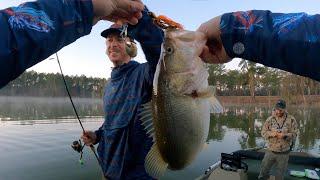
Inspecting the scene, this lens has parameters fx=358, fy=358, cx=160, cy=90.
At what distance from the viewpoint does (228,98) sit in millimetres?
95500

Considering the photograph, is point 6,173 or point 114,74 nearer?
point 114,74

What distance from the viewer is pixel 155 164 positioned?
2002mm

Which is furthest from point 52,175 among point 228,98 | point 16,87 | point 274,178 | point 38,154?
point 16,87

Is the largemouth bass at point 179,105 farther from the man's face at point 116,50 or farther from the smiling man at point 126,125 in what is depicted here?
the man's face at point 116,50

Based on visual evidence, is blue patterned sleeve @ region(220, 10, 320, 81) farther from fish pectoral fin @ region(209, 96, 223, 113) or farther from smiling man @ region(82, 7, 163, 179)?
smiling man @ region(82, 7, 163, 179)

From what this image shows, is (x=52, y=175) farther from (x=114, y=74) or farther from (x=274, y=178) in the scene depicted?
(x=114, y=74)

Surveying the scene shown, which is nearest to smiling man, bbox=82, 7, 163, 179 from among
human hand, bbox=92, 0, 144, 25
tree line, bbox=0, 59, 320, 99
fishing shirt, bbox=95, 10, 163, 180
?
fishing shirt, bbox=95, 10, 163, 180

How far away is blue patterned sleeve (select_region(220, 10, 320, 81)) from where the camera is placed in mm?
1485

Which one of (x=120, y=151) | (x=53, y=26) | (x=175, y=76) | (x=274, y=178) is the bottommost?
(x=274, y=178)

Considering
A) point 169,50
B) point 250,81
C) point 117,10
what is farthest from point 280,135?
point 250,81

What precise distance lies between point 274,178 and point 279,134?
1422mm

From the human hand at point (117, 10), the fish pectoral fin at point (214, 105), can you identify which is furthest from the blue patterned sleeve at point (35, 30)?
the fish pectoral fin at point (214, 105)

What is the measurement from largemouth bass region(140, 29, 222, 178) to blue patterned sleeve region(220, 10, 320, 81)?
25cm

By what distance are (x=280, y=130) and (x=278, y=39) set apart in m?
9.33
